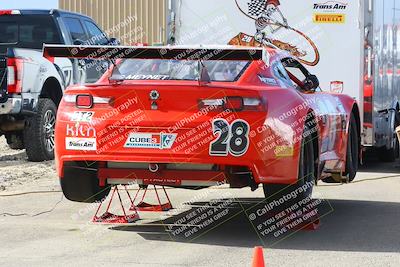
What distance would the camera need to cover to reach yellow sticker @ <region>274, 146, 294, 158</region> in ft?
22.5

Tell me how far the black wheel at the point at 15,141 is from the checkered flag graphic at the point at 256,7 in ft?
13.9

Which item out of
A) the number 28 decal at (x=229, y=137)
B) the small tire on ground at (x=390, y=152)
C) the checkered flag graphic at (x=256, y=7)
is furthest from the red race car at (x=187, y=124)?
the small tire on ground at (x=390, y=152)

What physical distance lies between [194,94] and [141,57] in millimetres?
561

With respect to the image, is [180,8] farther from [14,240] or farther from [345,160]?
[14,240]

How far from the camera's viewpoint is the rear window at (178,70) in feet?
24.1

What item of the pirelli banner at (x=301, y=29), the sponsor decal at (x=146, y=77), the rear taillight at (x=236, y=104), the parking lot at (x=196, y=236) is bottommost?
the parking lot at (x=196, y=236)

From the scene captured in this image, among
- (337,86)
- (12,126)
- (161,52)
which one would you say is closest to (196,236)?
(161,52)

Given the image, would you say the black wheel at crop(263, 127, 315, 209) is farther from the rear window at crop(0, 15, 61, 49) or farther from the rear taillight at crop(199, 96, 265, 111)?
the rear window at crop(0, 15, 61, 49)

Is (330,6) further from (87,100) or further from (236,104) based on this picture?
(87,100)

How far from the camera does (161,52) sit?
6.88m

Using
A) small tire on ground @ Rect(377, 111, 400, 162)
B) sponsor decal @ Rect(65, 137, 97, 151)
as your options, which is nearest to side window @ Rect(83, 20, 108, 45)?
small tire on ground @ Rect(377, 111, 400, 162)

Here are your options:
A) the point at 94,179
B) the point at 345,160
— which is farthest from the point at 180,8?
the point at 94,179

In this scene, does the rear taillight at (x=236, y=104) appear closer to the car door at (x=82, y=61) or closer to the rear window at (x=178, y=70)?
the rear window at (x=178, y=70)

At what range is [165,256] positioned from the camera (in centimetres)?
644
